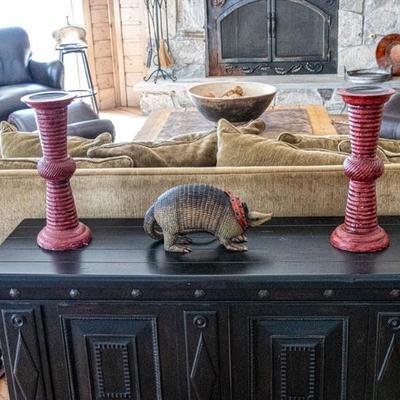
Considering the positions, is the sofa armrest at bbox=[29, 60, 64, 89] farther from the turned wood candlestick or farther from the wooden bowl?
the turned wood candlestick

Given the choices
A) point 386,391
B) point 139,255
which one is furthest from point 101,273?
point 386,391

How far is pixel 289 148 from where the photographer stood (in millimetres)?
1800

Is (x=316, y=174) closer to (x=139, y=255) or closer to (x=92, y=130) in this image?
(x=139, y=255)

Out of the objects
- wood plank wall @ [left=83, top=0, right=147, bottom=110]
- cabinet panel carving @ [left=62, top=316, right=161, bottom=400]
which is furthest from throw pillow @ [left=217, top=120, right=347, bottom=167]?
wood plank wall @ [left=83, top=0, right=147, bottom=110]

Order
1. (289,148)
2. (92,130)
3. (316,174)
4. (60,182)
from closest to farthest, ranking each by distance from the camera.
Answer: (60,182)
(316,174)
(289,148)
(92,130)

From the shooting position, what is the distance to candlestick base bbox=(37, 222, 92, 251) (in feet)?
5.26

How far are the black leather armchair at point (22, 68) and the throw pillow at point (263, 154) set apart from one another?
3274 mm

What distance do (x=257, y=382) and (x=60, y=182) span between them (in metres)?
0.72

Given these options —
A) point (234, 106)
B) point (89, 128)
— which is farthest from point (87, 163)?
point (234, 106)

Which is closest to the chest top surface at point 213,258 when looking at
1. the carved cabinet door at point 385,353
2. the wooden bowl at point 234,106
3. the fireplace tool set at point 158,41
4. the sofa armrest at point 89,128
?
the carved cabinet door at point 385,353

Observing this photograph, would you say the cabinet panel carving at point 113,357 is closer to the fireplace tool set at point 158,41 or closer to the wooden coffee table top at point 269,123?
the wooden coffee table top at point 269,123

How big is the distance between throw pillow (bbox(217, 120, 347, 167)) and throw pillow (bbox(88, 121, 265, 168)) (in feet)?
0.22

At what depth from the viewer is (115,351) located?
1.53m

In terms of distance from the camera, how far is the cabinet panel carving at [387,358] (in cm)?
145
